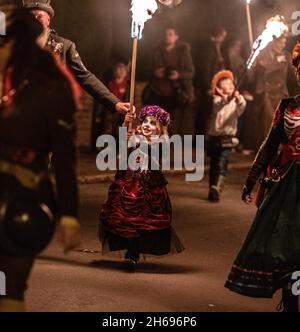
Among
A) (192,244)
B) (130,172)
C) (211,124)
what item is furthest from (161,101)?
(130,172)

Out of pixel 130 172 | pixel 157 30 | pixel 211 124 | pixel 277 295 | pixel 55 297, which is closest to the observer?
pixel 55 297

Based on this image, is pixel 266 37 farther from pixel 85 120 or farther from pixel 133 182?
pixel 85 120

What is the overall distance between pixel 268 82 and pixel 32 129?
42.2ft

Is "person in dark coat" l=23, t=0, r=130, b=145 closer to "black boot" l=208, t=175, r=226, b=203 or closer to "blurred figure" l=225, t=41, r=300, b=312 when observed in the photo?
"blurred figure" l=225, t=41, r=300, b=312

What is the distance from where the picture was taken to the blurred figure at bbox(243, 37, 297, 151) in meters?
17.7

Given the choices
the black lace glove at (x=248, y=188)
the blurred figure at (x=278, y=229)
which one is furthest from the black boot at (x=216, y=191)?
the blurred figure at (x=278, y=229)

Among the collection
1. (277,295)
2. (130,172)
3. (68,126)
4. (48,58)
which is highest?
(48,58)

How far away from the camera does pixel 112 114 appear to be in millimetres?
17922

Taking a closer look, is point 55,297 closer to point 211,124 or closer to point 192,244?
point 192,244

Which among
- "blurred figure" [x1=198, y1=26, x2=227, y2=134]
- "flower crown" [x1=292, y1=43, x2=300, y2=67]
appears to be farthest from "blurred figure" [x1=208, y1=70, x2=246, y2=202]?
"flower crown" [x1=292, y1=43, x2=300, y2=67]

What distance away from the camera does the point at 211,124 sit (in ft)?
46.0

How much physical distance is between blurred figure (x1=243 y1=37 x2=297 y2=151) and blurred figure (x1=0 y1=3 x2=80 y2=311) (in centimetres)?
1203

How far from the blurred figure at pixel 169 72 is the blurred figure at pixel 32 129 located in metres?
12.6
